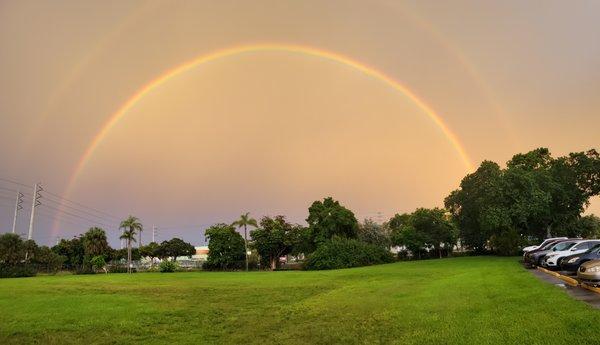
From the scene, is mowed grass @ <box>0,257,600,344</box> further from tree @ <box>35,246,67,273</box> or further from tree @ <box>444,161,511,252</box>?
tree @ <box>35,246,67,273</box>

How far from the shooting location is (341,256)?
244 feet

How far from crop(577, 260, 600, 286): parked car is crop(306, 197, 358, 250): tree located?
6617cm

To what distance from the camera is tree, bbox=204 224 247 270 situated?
90.9 meters

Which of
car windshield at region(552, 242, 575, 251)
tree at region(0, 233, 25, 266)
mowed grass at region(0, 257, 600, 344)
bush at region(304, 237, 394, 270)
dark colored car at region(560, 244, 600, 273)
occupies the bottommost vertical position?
mowed grass at region(0, 257, 600, 344)

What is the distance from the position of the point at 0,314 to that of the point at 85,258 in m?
88.2

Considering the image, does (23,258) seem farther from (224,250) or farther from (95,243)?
(224,250)

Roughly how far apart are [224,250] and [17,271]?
3545 centimetres

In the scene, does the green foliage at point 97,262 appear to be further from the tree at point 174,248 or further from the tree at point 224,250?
the tree at point 174,248

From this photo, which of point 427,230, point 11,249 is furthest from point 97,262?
point 427,230

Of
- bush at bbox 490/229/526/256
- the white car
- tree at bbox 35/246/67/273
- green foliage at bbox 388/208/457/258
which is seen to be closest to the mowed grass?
the white car

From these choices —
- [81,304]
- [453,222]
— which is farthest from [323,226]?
[81,304]

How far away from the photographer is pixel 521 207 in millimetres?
61844

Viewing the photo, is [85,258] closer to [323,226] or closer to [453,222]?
[323,226]

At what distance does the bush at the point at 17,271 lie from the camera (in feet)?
250
